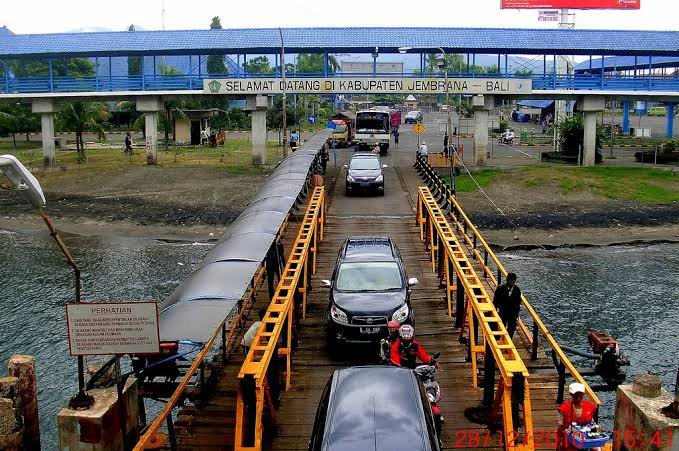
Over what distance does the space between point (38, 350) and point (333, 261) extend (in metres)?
8.43

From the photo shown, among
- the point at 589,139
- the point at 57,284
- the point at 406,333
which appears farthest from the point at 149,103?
the point at 406,333

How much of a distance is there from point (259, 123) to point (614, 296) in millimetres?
28874

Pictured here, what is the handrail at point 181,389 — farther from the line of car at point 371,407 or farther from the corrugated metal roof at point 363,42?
the corrugated metal roof at point 363,42

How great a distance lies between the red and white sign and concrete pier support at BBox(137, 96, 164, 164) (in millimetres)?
42011

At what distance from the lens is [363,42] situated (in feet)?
154

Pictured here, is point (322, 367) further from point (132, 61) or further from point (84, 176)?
point (132, 61)

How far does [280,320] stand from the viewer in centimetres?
1164

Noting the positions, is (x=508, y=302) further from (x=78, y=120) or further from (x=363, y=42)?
(x=78, y=120)

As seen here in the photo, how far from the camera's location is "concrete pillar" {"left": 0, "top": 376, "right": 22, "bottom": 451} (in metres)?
10.6

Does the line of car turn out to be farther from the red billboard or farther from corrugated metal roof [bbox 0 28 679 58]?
the red billboard

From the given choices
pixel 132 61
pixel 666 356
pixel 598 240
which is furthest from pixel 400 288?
pixel 132 61

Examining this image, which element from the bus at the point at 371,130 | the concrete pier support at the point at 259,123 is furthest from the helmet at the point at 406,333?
the bus at the point at 371,130

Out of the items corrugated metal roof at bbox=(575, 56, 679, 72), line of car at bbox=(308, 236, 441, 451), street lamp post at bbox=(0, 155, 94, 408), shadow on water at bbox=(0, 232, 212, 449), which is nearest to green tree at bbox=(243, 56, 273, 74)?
corrugated metal roof at bbox=(575, 56, 679, 72)

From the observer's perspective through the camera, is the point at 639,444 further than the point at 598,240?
No
